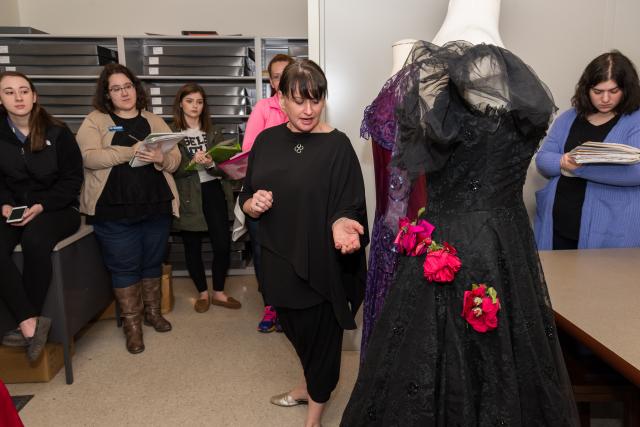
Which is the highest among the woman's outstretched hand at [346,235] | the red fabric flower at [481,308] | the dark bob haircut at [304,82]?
the dark bob haircut at [304,82]

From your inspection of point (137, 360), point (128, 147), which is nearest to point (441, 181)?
point (128, 147)

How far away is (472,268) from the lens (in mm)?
1143

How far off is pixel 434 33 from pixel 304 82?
3.71ft

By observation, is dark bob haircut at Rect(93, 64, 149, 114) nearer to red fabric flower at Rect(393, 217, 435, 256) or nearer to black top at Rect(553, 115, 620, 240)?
red fabric flower at Rect(393, 217, 435, 256)

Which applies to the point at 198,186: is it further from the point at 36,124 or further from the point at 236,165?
the point at 36,124

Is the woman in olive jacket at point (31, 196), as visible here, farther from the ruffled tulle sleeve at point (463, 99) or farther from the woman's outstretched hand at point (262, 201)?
the ruffled tulle sleeve at point (463, 99)

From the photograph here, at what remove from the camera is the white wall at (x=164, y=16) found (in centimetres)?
429

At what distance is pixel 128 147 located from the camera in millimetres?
2652

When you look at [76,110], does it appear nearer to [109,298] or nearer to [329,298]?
[109,298]

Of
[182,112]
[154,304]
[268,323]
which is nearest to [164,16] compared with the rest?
[182,112]

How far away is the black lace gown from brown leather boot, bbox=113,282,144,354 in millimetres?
1992

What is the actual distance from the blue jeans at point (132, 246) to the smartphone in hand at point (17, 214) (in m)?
0.39

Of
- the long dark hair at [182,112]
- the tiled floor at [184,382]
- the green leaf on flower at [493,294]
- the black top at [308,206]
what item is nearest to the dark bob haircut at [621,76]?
the black top at [308,206]

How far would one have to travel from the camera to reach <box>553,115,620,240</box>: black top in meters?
2.19
